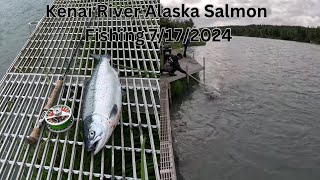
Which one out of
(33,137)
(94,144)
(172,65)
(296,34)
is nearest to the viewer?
(94,144)

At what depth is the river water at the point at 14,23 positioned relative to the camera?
35.8 ft

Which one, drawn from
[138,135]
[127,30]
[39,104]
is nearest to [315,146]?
[127,30]

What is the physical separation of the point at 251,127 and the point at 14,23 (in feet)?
→ 32.5

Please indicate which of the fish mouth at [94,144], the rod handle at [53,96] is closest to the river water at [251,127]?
the rod handle at [53,96]

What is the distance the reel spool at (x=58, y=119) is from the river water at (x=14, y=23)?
6410mm

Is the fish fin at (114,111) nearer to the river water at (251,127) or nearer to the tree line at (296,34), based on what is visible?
the river water at (251,127)

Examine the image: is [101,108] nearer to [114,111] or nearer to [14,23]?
[114,111]

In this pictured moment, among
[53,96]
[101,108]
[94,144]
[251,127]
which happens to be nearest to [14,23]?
[251,127]

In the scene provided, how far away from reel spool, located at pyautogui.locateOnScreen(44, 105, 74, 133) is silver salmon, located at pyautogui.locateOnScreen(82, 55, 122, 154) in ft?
0.89

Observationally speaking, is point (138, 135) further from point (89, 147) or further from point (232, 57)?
point (232, 57)

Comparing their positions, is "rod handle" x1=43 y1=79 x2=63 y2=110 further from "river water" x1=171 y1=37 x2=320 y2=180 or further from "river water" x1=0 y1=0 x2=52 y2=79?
"river water" x1=0 y1=0 x2=52 y2=79

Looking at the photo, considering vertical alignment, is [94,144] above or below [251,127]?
above

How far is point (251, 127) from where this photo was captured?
30.2 feet

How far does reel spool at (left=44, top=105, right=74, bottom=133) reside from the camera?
144 inches
